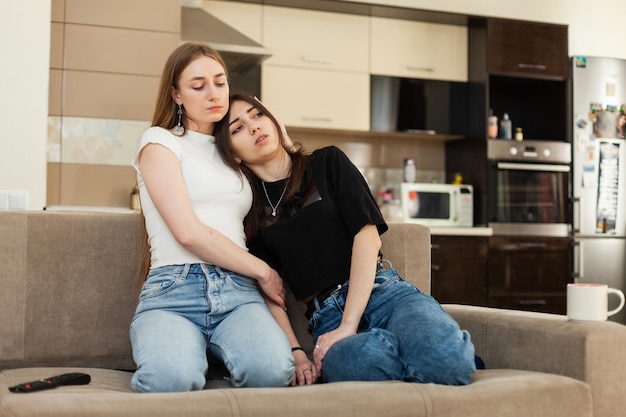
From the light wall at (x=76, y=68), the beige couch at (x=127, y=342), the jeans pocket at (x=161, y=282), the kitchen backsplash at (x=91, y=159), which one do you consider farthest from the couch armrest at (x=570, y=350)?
the kitchen backsplash at (x=91, y=159)

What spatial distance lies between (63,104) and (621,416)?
374 centimetres

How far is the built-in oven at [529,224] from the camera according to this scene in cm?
536

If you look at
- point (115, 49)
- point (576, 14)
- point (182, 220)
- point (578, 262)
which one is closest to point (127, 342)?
point (182, 220)

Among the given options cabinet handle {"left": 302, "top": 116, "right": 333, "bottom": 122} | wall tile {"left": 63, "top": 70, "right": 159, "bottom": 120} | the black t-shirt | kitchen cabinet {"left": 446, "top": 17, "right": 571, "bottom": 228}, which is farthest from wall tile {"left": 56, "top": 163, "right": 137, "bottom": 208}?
the black t-shirt

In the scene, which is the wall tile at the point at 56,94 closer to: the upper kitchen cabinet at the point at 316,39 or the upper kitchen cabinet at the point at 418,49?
the upper kitchen cabinet at the point at 316,39

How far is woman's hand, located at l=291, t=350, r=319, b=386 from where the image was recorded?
6.33 ft

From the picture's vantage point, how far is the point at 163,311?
1.90 m

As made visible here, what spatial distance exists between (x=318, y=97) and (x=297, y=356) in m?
3.55

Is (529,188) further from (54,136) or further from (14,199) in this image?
(14,199)

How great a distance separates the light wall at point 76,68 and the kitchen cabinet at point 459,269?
5.31ft

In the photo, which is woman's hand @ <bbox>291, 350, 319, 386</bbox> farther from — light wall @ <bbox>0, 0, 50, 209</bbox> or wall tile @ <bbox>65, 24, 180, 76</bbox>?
wall tile @ <bbox>65, 24, 180, 76</bbox>

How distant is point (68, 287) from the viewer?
2.03 m

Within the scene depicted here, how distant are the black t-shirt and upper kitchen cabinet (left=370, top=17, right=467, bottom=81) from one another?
11.5 ft

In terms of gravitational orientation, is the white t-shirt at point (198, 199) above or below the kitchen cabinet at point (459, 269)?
above
